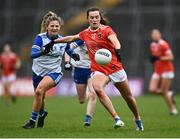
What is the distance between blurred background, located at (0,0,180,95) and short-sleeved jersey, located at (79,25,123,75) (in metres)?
20.0

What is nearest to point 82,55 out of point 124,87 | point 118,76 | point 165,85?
point 118,76

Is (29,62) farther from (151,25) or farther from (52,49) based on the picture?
(52,49)

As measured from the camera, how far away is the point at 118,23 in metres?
34.6

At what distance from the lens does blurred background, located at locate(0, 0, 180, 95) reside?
3319 cm

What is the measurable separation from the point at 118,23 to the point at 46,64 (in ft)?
71.9

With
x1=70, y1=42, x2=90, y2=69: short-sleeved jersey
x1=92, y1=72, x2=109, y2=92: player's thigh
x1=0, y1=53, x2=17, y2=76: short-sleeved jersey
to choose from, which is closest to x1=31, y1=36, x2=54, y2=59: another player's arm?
x1=92, y1=72, x2=109, y2=92: player's thigh

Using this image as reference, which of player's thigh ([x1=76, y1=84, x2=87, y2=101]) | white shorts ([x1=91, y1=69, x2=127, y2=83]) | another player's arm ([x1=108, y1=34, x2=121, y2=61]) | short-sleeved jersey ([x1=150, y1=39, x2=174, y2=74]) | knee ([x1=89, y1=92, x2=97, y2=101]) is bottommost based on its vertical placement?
short-sleeved jersey ([x1=150, y1=39, x2=174, y2=74])

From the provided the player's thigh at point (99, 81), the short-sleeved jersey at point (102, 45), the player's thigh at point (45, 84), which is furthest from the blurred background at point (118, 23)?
the player's thigh at point (99, 81)

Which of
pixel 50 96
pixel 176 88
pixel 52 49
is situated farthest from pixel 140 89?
pixel 52 49

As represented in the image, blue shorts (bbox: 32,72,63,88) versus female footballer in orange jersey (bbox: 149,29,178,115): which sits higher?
blue shorts (bbox: 32,72,63,88)

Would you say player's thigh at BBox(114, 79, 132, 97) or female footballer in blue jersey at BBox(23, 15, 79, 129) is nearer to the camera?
player's thigh at BBox(114, 79, 132, 97)

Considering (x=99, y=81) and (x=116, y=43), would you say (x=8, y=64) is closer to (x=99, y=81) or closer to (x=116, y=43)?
(x=99, y=81)

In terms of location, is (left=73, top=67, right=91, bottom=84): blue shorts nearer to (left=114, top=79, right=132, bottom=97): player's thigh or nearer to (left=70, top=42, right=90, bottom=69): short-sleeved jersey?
(left=70, top=42, right=90, bottom=69): short-sleeved jersey

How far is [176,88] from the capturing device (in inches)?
1286
